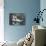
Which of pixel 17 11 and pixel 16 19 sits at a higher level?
pixel 17 11

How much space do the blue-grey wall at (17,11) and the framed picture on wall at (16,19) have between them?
0.39 feet

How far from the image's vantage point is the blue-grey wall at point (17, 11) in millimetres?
5262

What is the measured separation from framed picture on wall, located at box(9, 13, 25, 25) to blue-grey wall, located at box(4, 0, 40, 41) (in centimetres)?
12

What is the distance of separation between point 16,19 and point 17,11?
32 centimetres

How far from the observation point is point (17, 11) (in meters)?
5.31

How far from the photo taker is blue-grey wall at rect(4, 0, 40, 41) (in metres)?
5.26

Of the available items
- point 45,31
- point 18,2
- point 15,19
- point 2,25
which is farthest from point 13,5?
point 45,31

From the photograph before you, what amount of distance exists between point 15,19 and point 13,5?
551mm

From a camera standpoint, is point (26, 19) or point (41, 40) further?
point (26, 19)

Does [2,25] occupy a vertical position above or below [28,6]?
below

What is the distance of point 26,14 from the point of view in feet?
17.7

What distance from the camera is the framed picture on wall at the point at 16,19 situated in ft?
17.4

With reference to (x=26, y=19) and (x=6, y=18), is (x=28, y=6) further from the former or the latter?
Result: (x=6, y=18)

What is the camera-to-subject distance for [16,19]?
5.35 meters
